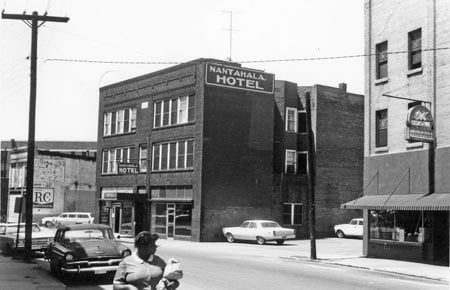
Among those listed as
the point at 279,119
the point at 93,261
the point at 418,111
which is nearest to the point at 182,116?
the point at 279,119

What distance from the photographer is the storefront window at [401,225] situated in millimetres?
22938

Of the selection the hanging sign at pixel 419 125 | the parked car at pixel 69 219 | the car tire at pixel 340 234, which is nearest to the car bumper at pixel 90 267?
the hanging sign at pixel 419 125

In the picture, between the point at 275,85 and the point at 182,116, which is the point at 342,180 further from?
the point at 182,116

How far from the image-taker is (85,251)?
15125mm

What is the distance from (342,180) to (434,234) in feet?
73.2

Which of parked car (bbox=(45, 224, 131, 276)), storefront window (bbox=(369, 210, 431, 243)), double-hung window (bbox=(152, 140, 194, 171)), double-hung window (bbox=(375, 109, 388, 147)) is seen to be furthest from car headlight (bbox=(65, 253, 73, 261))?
double-hung window (bbox=(152, 140, 194, 171))

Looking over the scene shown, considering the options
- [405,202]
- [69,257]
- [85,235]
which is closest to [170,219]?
[405,202]

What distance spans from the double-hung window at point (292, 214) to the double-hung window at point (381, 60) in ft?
58.1

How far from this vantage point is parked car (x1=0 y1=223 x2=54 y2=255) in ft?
73.0

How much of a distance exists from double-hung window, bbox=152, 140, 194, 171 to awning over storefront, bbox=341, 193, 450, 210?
1555 centimetres

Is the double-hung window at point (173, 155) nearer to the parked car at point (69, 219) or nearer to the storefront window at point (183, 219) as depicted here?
the storefront window at point (183, 219)

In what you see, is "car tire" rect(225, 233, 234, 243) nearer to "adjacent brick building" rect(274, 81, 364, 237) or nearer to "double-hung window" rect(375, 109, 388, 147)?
"adjacent brick building" rect(274, 81, 364, 237)

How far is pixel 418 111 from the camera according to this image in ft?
70.9

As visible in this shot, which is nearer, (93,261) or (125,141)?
(93,261)
